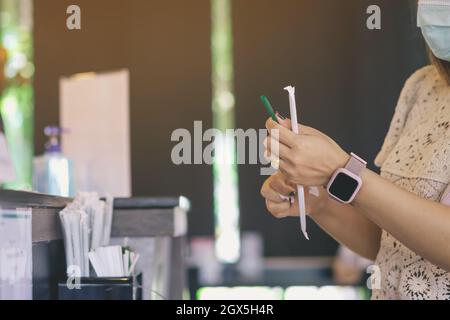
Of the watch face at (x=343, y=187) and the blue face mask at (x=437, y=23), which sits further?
the blue face mask at (x=437, y=23)

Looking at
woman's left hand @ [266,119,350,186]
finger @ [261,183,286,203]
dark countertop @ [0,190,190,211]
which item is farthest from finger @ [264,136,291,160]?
dark countertop @ [0,190,190,211]

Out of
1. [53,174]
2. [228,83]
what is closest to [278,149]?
[53,174]

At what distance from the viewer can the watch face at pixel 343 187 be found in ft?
3.35

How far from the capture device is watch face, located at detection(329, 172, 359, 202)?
102 centimetres

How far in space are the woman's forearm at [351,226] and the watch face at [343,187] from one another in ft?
1.13

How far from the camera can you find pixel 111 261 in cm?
127

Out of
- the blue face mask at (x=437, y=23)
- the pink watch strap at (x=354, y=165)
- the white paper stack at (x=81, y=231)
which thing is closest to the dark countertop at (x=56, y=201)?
the white paper stack at (x=81, y=231)

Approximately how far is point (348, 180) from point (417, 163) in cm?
24

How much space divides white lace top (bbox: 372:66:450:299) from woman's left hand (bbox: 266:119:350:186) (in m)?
0.21

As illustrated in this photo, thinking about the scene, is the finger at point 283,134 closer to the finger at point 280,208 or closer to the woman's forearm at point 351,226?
the finger at point 280,208

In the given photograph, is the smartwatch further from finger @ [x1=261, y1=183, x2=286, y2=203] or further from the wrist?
finger @ [x1=261, y1=183, x2=286, y2=203]

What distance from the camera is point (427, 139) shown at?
4.02 feet

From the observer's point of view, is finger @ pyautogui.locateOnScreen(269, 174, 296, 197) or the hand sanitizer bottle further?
the hand sanitizer bottle

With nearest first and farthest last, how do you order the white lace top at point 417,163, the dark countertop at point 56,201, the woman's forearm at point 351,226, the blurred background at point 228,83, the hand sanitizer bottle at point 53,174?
the dark countertop at point 56,201 < the white lace top at point 417,163 < the woman's forearm at point 351,226 < the hand sanitizer bottle at point 53,174 < the blurred background at point 228,83
